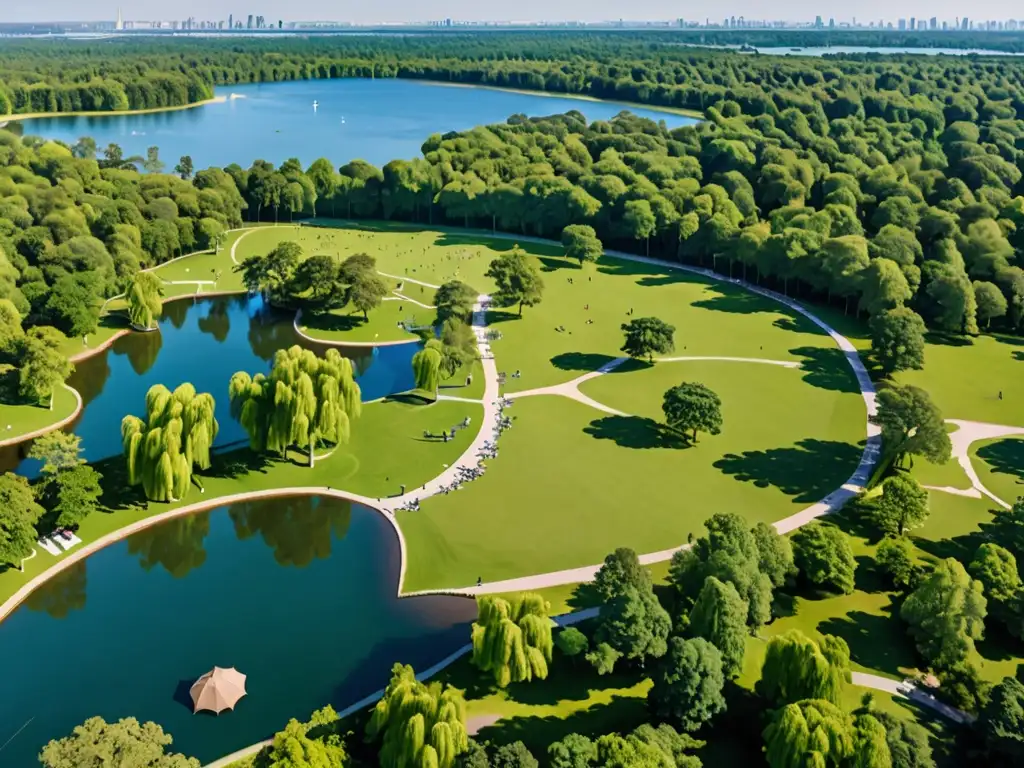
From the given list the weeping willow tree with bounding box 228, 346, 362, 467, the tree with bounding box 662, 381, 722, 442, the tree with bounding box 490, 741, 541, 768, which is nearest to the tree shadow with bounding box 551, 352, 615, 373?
the tree with bounding box 662, 381, 722, 442

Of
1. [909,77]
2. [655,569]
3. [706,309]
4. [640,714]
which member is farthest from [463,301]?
[909,77]

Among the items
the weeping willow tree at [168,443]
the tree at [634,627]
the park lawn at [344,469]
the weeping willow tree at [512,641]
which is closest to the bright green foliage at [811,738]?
the tree at [634,627]

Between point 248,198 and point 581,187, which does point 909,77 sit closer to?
point 581,187

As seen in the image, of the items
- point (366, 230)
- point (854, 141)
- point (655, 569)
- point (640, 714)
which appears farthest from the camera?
point (854, 141)

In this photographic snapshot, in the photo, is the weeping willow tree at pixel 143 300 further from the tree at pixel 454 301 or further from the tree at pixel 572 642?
the tree at pixel 572 642

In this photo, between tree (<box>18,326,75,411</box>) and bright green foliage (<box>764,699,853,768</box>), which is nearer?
bright green foliage (<box>764,699,853,768</box>)

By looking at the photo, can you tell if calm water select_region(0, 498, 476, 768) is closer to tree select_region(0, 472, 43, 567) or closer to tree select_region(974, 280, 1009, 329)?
tree select_region(0, 472, 43, 567)
